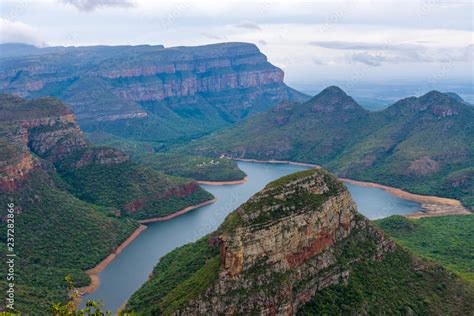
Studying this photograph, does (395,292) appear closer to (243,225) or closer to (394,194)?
(243,225)

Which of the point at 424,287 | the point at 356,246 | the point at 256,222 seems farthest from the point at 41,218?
the point at 424,287

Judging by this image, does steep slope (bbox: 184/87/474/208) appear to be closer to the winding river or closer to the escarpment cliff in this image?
the winding river

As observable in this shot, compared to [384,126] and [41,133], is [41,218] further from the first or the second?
[384,126]

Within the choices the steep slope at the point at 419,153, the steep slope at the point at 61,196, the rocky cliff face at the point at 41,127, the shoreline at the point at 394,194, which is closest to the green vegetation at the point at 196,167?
the shoreline at the point at 394,194

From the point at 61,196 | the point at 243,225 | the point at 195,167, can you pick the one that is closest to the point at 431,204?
the point at 195,167

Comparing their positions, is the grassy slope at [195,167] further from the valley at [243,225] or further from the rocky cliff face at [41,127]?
the rocky cliff face at [41,127]

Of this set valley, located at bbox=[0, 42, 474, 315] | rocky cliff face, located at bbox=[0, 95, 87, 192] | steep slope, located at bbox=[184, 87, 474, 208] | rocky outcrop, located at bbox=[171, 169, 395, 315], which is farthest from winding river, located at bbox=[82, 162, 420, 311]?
rocky cliff face, located at bbox=[0, 95, 87, 192]
